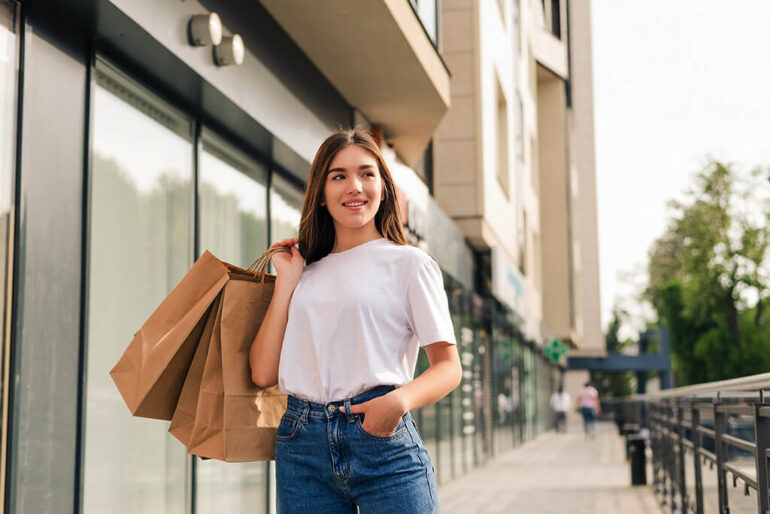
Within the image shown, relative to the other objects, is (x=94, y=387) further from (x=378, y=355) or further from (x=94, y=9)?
(x=378, y=355)

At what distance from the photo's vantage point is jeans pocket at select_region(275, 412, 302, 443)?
250cm

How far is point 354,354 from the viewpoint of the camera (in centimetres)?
252

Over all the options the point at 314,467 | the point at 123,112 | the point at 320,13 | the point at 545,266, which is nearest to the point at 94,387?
the point at 123,112

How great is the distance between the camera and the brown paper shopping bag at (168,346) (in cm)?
265

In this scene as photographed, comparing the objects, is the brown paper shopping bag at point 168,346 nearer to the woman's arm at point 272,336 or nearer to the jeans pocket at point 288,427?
the woman's arm at point 272,336

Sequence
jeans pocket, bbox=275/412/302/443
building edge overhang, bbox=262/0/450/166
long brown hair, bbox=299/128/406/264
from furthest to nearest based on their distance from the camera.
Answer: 1. building edge overhang, bbox=262/0/450/166
2. long brown hair, bbox=299/128/406/264
3. jeans pocket, bbox=275/412/302/443

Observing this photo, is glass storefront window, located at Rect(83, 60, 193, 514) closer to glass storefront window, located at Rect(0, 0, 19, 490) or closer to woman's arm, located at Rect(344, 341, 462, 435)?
glass storefront window, located at Rect(0, 0, 19, 490)

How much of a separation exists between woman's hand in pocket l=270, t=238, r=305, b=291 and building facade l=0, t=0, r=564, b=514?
1.73m

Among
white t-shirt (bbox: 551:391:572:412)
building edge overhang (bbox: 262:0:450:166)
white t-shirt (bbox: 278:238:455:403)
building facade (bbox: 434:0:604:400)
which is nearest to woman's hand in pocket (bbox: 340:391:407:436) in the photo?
white t-shirt (bbox: 278:238:455:403)

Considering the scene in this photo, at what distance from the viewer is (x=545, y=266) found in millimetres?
40812

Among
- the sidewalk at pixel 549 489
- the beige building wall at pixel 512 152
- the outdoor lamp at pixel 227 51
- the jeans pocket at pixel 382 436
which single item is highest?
the beige building wall at pixel 512 152

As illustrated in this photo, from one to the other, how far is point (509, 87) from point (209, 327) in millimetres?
20459

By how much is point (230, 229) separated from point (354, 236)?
13.4ft

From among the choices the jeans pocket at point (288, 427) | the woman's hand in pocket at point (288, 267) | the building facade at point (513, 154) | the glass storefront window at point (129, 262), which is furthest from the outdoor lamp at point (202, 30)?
the building facade at point (513, 154)
